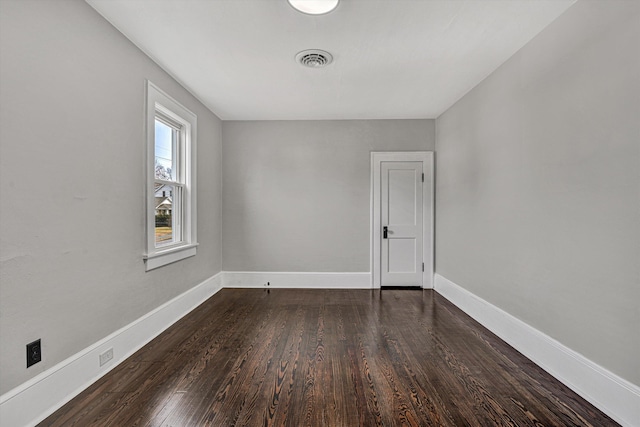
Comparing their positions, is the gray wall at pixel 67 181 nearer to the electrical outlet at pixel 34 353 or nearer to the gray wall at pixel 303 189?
the electrical outlet at pixel 34 353

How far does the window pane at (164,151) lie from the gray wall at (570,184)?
134 inches

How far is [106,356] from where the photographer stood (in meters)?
2.34

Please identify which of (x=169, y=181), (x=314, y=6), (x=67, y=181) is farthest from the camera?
(x=169, y=181)

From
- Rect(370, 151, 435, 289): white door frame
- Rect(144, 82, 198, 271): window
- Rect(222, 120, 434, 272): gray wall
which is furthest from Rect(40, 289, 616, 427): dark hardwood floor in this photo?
Rect(222, 120, 434, 272): gray wall

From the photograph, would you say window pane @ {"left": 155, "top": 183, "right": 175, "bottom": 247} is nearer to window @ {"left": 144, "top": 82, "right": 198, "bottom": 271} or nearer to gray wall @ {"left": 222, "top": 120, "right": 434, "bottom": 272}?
window @ {"left": 144, "top": 82, "right": 198, "bottom": 271}

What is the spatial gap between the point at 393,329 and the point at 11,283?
293cm

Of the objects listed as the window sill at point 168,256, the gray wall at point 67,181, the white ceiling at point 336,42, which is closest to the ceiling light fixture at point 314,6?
the white ceiling at point 336,42

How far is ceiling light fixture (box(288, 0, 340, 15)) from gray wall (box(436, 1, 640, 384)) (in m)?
1.62

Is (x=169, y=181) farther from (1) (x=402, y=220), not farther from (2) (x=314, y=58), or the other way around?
(1) (x=402, y=220)

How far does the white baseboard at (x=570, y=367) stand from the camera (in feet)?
5.77

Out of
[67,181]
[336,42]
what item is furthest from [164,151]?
[336,42]

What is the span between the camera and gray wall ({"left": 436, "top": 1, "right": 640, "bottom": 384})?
1.78 metres

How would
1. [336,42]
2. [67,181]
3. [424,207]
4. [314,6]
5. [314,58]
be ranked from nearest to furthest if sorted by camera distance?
[67,181]
[314,6]
[336,42]
[314,58]
[424,207]

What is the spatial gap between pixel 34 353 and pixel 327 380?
1.76 meters
